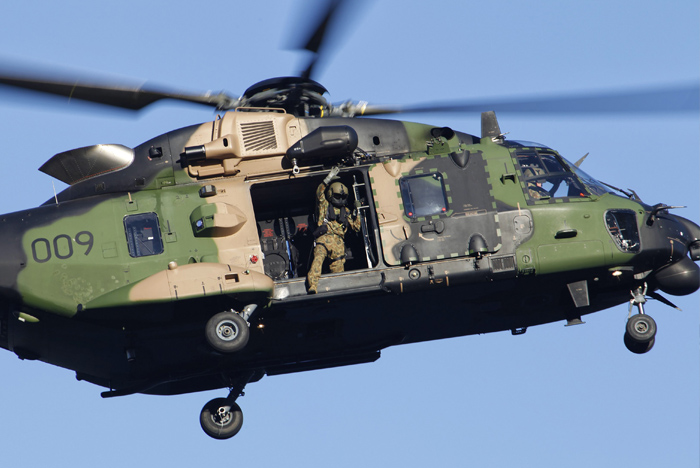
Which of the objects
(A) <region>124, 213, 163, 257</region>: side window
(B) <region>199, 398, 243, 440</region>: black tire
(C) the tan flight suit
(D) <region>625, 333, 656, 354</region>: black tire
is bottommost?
(D) <region>625, 333, 656, 354</region>: black tire

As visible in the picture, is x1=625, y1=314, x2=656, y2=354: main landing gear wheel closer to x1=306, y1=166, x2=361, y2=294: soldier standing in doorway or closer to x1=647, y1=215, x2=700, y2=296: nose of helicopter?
x1=647, y1=215, x2=700, y2=296: nose of helicopter

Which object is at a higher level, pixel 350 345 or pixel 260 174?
pixel 260 174

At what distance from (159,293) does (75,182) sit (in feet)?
10.2

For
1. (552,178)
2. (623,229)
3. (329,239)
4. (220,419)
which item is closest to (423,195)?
(329,239)

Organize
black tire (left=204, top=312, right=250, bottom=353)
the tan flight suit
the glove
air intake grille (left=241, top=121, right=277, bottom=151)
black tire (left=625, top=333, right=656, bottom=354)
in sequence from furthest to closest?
black tire (left=625, top=333, right=656, bottom=354) → air intake grille (left=241, top=121, right=277, bottom=151) → the glove → the tan flight suit → black tire (left=204, top=312, right=250, bottom=353)

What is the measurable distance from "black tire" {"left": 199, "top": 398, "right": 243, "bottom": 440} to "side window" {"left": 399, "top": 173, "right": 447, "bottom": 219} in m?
5.13

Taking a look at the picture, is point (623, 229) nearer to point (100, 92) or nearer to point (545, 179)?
point (545, 179)

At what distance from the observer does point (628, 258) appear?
1856cm

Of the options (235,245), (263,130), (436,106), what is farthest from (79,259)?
(436,106)

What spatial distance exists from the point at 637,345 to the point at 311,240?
5.90m

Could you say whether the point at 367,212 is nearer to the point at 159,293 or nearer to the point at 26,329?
the point at 159,293

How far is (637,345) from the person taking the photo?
19078 mm

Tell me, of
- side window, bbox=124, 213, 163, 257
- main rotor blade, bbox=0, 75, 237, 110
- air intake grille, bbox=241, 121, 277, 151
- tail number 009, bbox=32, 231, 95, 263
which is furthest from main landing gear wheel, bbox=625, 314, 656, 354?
tail number 009, bbox=32, 231, 95, 263

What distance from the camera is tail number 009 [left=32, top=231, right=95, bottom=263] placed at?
1798 centimetres
